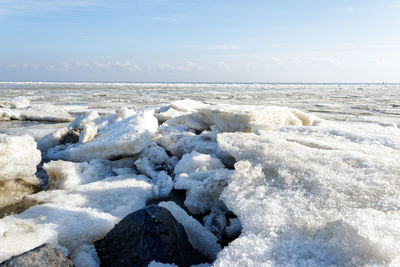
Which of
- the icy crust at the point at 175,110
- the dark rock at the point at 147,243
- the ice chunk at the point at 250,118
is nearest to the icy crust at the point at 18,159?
the dark rock at the point at 147,243

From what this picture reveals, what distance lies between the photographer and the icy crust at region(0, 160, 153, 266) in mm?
2230

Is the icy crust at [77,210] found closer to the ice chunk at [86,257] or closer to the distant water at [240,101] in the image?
the ice chunk at [86,257]

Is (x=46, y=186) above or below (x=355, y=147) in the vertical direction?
below

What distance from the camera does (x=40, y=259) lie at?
1755 millimetres

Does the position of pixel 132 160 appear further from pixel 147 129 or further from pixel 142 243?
pixel 142 243

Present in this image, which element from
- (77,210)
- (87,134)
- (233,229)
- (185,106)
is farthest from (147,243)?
(185,106)

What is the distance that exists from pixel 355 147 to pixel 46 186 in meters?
3.34

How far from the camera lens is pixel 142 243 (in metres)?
2.05

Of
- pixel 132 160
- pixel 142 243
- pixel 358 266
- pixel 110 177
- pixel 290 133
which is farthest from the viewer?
pixel 132 160

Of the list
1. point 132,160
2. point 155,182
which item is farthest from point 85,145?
point 155,182

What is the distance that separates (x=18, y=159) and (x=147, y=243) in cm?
215

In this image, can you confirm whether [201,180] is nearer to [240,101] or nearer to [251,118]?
[251,118]

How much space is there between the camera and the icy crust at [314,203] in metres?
1.67

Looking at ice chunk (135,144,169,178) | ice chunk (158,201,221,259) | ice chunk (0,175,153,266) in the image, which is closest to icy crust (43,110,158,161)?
ice chunk (135,144,169,178)
